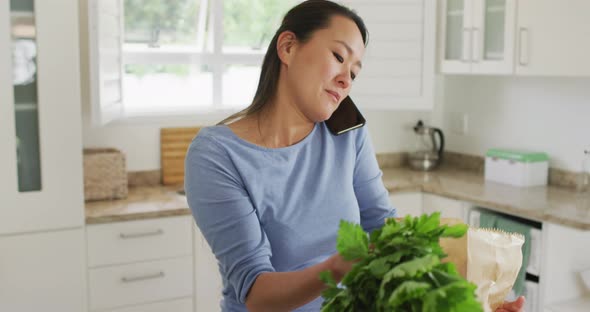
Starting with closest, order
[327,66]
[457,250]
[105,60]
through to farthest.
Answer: [457,250]
[327,66]
[105,60]

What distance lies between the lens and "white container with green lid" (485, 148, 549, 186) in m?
3.40

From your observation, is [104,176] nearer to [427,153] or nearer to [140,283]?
[140,283]

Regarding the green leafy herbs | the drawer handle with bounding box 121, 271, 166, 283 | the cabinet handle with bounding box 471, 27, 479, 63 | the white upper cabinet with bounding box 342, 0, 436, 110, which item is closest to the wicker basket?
the drawer handle with bounding box 121, 271, 166, 283

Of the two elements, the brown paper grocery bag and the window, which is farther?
the window

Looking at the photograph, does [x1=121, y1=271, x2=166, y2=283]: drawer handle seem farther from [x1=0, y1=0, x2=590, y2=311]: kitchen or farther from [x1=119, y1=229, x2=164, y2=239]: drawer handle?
[x1=119, y1=229, x2=164, y2=239]: drawer handle

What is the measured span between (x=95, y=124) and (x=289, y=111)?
1.58 meters

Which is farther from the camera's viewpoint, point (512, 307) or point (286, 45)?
point (286, 45)

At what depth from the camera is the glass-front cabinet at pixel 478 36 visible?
3248 mm

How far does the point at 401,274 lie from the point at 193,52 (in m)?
2.99

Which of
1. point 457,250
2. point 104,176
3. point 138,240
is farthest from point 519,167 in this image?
point 457,250

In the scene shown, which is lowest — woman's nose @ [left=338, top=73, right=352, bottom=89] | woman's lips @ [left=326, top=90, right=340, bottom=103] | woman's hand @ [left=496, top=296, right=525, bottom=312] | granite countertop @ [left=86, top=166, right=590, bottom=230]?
granite countertop @ [left=86, top=166, right=590, bottom=230]

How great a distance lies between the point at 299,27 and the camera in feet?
4.70

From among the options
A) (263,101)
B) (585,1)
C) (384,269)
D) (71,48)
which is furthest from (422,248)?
(585,1)

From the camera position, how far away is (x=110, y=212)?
293 centimetres
